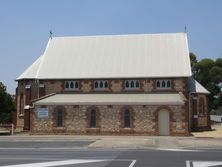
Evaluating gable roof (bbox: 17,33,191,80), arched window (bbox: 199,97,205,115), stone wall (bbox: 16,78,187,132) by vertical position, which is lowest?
arched window (bbox: 199,97,205,115)

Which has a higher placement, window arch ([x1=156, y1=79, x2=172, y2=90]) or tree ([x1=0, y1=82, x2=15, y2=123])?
window arch ([x1=156, y1=79, x2=172, y2=90])

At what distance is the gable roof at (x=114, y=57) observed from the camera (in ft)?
143

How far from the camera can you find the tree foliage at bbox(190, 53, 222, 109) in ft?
241

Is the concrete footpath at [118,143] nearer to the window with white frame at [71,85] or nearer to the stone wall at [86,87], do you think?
the stone wall at [86,87]

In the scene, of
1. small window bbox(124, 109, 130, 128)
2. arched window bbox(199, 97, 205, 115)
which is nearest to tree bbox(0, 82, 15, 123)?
small window bbox(124, 109, 130, 128)

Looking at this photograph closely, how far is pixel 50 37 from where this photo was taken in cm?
5012

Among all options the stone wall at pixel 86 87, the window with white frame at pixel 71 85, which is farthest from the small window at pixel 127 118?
the window with white frame at pixel 71 85

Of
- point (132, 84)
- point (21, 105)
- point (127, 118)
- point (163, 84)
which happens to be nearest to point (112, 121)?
point (127, 118)

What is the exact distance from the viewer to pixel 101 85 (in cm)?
4397

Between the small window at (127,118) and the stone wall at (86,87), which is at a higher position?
the stone wall at (86,87)

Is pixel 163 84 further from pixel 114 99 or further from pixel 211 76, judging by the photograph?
pixel 211 76

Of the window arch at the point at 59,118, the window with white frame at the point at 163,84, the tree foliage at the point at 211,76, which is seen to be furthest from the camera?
the tree foliage at the point at 211,76

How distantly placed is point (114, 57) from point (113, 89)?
4405 millimetres

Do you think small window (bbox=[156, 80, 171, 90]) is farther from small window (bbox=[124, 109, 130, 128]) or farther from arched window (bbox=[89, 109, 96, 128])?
arched window (bbox=[89, 109, 96, 128])
